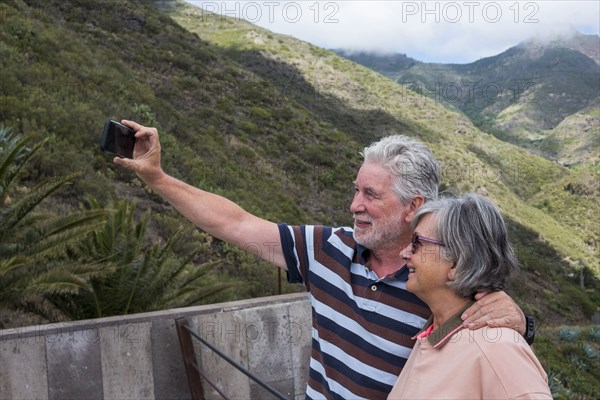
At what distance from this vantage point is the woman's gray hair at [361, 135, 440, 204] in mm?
2113

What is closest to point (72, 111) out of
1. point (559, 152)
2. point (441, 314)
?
point (441, 314)

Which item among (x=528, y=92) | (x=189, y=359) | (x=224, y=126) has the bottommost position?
(x=189, y=359)

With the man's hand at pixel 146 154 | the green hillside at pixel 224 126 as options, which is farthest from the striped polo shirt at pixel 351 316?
the man's hand at pixel 146 154

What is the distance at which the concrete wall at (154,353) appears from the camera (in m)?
3.58

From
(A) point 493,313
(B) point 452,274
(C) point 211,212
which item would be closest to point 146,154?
(C) point 211,212

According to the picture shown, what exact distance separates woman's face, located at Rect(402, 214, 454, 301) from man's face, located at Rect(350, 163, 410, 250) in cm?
33

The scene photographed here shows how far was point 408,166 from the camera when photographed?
6.95 ft

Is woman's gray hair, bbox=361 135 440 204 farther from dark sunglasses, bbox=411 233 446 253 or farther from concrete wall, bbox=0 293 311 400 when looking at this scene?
concrete wall, bbox=0 293 311 400

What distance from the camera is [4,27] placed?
16.0 m

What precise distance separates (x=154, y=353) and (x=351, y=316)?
2.44m

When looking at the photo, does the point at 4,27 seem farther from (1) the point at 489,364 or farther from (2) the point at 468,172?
(2) the point at 468,172

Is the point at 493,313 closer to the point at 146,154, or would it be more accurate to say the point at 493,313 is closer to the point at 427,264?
the point at 427,264

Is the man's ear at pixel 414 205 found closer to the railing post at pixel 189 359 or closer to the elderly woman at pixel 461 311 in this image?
the elderly woman at pixel 461 311

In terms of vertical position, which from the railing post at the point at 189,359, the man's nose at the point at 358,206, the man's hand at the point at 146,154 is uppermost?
the man's hand at the point at 146,154
